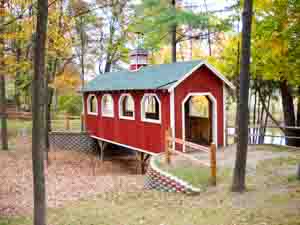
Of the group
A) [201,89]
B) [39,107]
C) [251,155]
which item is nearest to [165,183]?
[251,155]

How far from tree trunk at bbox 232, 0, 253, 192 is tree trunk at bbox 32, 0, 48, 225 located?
3707mm

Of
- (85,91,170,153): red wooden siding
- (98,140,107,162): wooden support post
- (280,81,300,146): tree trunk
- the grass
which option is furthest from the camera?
the grass

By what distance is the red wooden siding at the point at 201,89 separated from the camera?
1098cm

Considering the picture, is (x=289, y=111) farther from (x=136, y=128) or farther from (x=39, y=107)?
(x=39, y=107)

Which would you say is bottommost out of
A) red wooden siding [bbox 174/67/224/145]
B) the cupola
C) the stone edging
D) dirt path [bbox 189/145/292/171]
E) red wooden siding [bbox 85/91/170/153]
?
the stone edging

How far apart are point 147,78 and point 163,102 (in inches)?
74.7

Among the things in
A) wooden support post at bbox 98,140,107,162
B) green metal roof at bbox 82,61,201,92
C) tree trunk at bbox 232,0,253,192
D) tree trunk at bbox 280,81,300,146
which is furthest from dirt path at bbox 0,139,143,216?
tree trunk at bbox 280,81,300,146

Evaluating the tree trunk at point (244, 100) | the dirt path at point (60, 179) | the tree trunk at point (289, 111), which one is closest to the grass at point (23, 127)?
the dirt path at point (60, 179)

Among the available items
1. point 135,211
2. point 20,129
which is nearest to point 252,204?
point 135,211

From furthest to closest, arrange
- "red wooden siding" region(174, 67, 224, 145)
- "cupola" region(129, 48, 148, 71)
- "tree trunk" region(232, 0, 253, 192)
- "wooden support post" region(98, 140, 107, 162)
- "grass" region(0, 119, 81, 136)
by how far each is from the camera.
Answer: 1. "grass" region(0, 119, 81, 136)
2. "wooden support post" region(98, 140, 107, 162)
3. "cupola" region(129, 48, 148, 71)
4. "red wooden siding" region(174, 67, 224, 145)
5. "tree trunk" region(232, 0, 253, 192)

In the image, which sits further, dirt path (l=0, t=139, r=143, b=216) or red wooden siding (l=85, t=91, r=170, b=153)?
red wooden siding (l=85, t=91, r=170, b=153)

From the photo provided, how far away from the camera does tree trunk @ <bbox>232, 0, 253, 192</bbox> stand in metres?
6.18

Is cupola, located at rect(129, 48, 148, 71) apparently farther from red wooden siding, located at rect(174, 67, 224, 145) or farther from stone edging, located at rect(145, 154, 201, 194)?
stone edging, located at rect(145, 154, 201, 194)

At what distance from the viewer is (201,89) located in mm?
11547
